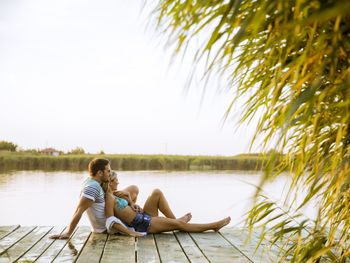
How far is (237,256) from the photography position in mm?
3469

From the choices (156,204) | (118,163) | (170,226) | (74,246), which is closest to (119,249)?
(74,246)

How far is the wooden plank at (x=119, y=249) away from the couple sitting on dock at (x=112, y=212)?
0.39 ft

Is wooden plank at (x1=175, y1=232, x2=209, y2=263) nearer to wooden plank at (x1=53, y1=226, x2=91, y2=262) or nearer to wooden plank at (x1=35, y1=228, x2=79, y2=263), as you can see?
wooden plank at (x1=53, y1=226, x2=91, y2=262)

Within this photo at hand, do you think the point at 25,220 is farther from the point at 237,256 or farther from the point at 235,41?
the point at 235,41

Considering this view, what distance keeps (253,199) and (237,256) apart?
2178mm

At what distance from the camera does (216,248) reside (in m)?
3.79

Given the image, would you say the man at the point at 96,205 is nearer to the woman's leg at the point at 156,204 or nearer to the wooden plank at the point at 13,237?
the wooden plank at the point at 13,237

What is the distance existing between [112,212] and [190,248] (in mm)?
899

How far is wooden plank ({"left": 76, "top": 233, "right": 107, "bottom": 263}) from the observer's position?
3.33m

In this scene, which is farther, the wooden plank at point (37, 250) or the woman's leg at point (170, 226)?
the woman's leg at point (170, 226)

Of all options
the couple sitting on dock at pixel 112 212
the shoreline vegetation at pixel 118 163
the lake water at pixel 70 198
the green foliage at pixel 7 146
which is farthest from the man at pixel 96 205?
the green foliage at pixel 7 146

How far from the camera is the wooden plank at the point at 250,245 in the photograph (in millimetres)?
3381

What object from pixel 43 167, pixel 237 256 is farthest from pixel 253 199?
pixel 43 167

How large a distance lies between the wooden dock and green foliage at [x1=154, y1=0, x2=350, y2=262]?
4.31 feet
